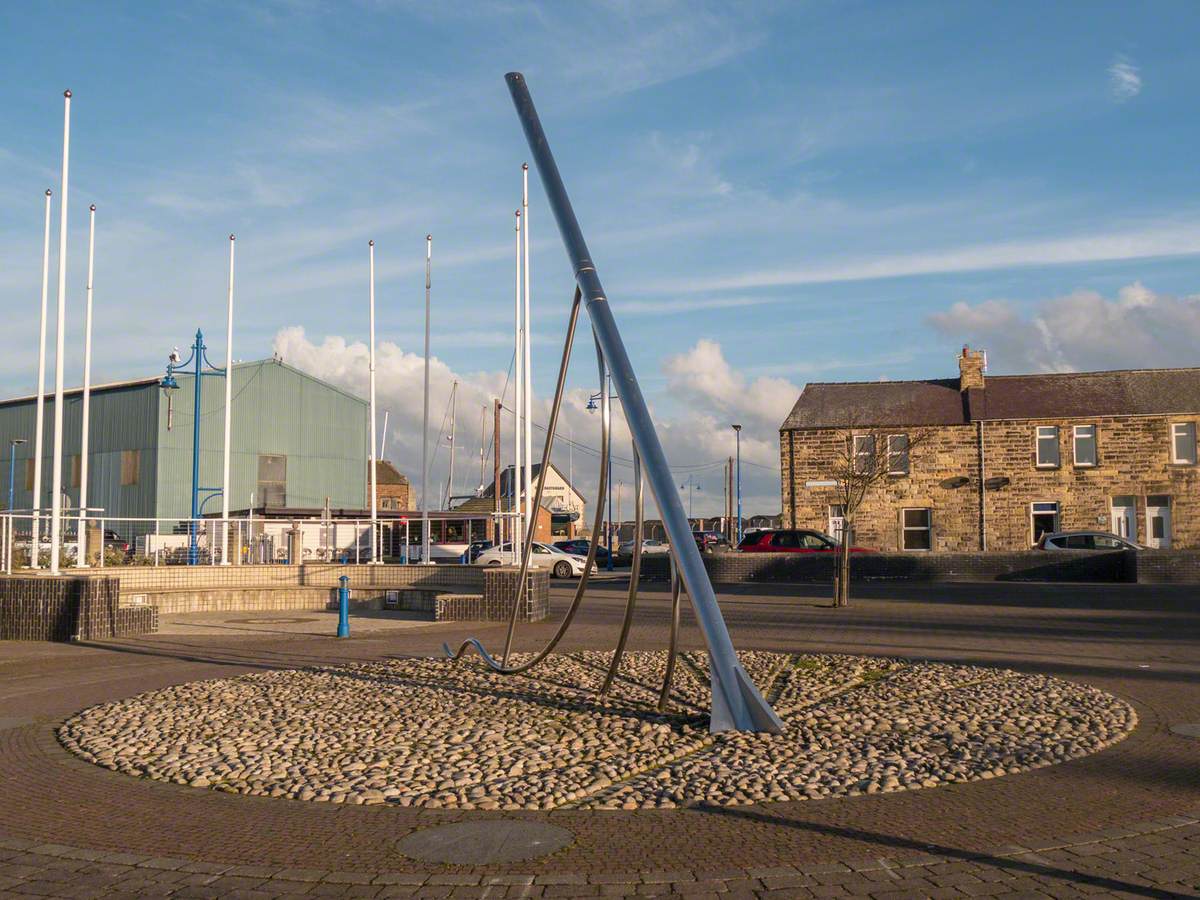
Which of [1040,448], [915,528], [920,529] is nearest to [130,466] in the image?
[915,528]

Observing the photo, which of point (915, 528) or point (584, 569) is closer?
point (584, 569)

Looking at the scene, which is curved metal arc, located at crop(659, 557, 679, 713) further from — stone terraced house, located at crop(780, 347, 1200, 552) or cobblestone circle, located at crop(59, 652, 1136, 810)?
stone terraced house, located at crop(780, 347, 1200, 552)

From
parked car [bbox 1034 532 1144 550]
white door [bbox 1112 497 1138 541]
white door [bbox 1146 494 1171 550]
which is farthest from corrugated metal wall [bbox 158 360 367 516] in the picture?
white door [bbox 1146 494 1171 550]

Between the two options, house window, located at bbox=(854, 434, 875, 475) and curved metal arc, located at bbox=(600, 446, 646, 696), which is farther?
house window, located at bbox=(854, 434, 875, 475)

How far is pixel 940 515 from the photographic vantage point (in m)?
39.0

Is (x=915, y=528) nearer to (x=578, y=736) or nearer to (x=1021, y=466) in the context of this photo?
(x=1021, y=466)

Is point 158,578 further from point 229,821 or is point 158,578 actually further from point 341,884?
point 341,884

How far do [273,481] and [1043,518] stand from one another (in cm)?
3676

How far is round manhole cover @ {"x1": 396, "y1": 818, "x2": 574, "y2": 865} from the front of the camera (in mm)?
5664

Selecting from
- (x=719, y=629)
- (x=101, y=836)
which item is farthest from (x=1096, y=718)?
(x=101, y=836)

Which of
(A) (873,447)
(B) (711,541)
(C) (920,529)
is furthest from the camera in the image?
(B) (711,541)

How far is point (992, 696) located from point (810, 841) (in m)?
5.17

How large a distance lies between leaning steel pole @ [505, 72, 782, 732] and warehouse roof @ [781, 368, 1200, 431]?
29.2 metres

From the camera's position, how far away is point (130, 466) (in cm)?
5466
